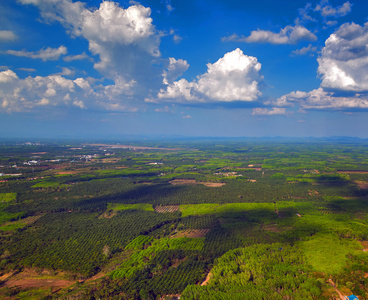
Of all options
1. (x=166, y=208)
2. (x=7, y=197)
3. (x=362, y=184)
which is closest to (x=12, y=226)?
(x=7, y=197)

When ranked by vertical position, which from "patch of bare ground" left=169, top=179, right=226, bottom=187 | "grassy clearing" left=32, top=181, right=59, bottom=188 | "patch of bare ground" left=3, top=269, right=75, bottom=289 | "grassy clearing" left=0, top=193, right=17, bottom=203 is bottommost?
"patch of bare ground" left=3, top=269, right=75, bottom=289

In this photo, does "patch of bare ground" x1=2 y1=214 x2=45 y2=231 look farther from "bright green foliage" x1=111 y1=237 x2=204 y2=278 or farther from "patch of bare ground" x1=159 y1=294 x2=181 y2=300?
"patch of bare ground" x1=159 y1=294 x2=181 y2=300

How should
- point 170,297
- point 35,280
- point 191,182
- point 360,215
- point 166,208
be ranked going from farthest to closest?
point 191,182
point 166,208
point 360,215
point 35,280
point 170,297

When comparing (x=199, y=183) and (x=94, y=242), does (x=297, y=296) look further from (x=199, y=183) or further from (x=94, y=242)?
(x=199, y=183)

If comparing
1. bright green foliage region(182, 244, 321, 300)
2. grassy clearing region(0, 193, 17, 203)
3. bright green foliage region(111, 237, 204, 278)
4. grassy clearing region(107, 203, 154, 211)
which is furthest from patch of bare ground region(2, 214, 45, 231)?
bright green foliage region(182, 244, 321, 300)

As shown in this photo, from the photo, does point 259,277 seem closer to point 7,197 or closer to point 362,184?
point 7,197

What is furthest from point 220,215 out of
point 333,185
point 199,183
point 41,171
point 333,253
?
point 41,171

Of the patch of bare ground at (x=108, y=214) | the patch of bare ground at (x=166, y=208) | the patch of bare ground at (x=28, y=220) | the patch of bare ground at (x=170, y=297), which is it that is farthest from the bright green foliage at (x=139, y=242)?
the patch of bare ground at (x=28, y=220)
